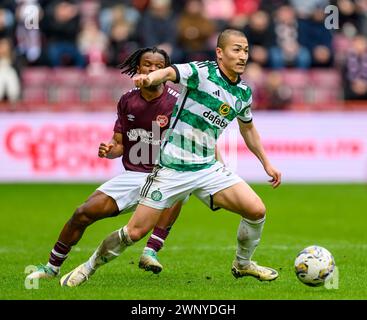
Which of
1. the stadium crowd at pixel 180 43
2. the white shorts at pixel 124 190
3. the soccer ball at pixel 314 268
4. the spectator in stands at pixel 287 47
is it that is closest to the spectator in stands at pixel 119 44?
the stadium crowd at pixel 180 43

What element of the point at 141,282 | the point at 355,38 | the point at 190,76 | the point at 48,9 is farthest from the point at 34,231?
the point at 355,38

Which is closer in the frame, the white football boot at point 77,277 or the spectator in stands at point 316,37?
the white football boot at point 77,277

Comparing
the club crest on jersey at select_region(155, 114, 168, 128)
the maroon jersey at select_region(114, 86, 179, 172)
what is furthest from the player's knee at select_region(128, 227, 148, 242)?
the club crest on jersey at select_region(155, 114, 168, 128)

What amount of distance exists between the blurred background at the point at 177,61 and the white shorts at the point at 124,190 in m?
8.65

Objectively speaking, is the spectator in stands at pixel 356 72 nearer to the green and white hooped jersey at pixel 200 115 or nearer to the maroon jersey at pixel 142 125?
the maroon jersey at pixel 142 125

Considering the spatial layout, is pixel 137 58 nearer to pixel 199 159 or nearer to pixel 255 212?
pixel 199 159

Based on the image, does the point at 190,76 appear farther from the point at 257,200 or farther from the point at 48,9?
the point at 48,9

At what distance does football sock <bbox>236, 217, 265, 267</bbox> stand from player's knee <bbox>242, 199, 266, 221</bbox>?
7cm

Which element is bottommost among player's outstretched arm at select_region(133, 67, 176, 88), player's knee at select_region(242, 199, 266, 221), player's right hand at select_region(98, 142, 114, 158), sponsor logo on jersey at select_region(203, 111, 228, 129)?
player's knee at select_region(242, 199, 266, 221)

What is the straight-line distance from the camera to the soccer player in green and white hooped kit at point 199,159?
9062 millimetres

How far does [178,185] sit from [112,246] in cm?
80

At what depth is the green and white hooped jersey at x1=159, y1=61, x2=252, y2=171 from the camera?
29.8ft

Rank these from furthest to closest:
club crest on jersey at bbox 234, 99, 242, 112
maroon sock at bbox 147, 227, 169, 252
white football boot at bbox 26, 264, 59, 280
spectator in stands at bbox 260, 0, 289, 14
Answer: spectator in stands at bbox 260, 0, 289, 14
maroon sock at bbox 147, 227, 169, 252
white football boot at bbox 26, 264, 59, 280
club crest on jersey at bbox 234, 99, 242, 112

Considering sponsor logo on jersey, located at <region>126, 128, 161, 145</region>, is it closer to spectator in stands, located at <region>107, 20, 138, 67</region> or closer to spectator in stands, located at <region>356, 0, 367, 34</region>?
spectator in stands, located at <region>107, 20, 138, 67</region>
